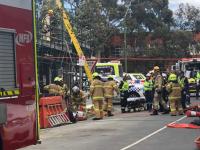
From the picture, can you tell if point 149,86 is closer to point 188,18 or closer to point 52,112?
point 52,112

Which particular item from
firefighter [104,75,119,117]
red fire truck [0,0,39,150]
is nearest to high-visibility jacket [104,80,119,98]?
firefighter [104,75,119,117]

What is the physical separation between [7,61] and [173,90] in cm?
1358

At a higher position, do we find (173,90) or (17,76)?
(17,76)

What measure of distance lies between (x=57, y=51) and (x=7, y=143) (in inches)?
1023

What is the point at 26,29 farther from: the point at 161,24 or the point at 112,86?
the point at 161,24

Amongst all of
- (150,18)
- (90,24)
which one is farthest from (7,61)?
(150,18)

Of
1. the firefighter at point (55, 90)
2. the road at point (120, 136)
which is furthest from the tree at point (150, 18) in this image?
the road at point (120, 136)

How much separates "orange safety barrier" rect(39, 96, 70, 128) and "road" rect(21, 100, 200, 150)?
474 mm

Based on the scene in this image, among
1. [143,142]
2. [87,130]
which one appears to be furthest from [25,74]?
[87,130]

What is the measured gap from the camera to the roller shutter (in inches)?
290

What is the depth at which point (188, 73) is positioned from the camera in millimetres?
35000

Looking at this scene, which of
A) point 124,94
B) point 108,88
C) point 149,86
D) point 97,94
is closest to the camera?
point 97,94

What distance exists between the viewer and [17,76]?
772 cm

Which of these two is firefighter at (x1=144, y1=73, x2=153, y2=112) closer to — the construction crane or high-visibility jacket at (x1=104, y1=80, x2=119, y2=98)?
high-visibility jacket at (x1=104, y1=80, x2=119, y2=98)
